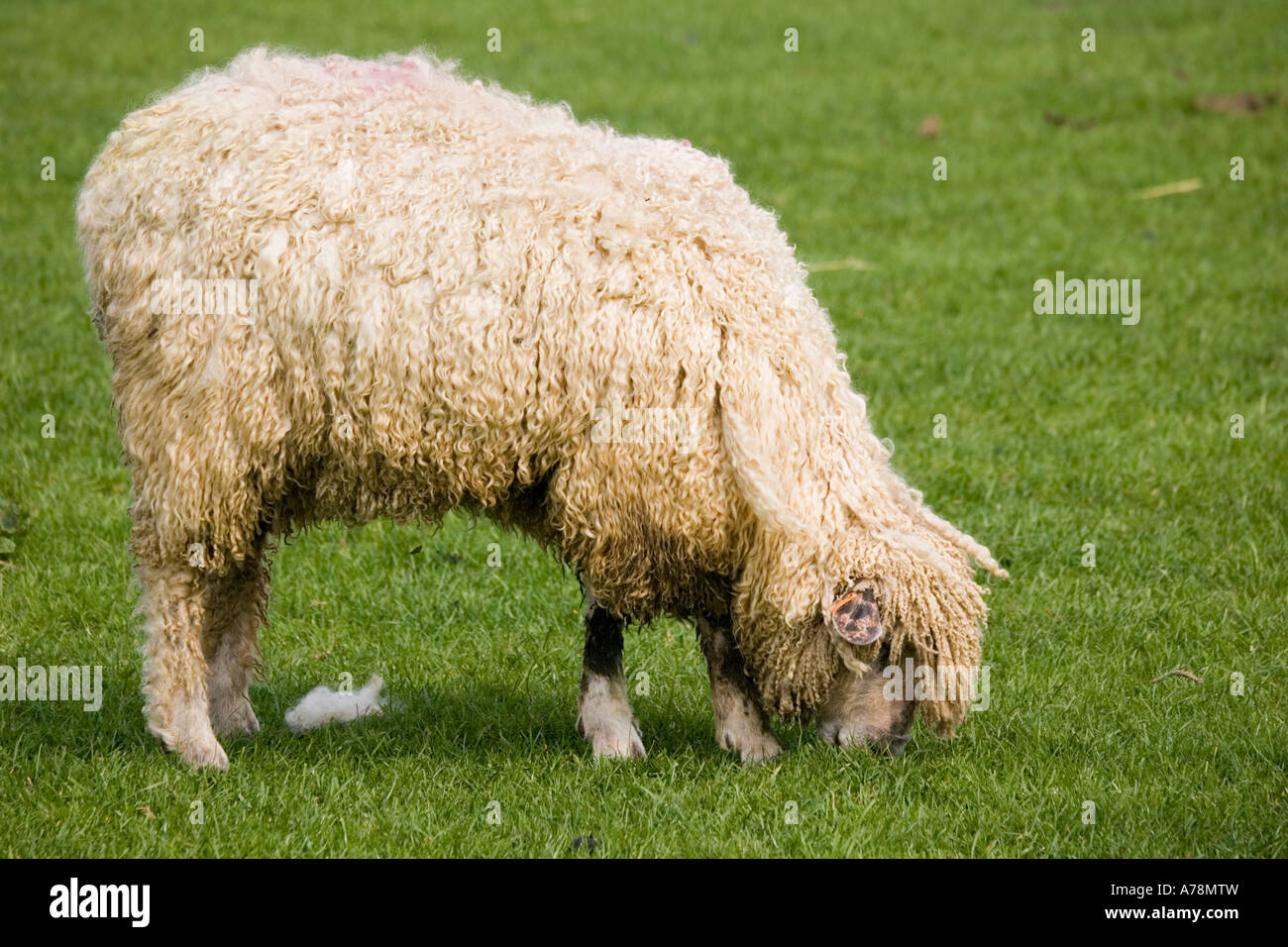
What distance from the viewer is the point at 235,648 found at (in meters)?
5.57

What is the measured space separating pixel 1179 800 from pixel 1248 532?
9.06ft

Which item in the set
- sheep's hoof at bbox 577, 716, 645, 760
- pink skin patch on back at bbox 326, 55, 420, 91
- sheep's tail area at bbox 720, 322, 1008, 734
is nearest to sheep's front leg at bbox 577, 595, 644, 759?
sheep's hoof at bbox 577, 716, 645, 760

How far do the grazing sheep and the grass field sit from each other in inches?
17.3

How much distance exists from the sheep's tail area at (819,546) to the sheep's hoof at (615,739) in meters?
0.54

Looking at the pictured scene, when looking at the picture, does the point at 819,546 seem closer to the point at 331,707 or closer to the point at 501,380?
the point at 501,380

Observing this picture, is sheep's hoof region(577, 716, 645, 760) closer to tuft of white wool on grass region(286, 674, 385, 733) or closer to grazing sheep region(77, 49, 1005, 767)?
grazing sheep region(77, 49, 1005, 767)

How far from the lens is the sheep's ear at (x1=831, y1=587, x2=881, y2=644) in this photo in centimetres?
482

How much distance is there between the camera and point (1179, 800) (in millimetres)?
5035

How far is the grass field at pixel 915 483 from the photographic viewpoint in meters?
4.94

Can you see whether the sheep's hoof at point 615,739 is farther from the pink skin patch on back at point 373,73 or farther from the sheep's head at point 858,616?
the pink skin patch on back at point 373,73

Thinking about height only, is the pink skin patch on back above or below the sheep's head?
above

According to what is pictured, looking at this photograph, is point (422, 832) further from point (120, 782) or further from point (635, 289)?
point (635, 289)

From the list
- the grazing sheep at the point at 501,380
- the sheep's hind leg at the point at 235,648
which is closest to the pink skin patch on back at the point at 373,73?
the grazing sheep at the point at 501,380

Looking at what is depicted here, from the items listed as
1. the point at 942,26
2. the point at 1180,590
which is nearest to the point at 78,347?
the point at 1180,590
